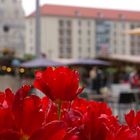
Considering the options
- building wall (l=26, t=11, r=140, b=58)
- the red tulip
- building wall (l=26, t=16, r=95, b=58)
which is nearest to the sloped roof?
building wall (l=26, t=11, r=140, b=58)

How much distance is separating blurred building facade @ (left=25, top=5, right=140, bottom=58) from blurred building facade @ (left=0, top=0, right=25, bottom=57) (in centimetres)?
6136

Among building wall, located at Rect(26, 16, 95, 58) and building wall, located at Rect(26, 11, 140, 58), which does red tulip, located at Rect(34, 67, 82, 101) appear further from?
building wall, located at Rect(26, 11, 140, 58)

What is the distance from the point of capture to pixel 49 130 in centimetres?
98

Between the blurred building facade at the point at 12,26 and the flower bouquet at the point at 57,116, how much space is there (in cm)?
4340

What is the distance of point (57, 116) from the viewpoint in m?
1.21

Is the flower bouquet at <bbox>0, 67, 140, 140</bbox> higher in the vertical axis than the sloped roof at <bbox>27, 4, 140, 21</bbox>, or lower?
lower

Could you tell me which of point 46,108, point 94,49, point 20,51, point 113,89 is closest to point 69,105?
point 46,108

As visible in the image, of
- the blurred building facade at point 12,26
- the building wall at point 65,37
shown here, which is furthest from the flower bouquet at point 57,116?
the building wall at point 65,37

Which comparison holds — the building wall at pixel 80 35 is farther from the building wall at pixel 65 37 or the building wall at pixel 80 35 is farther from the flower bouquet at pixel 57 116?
the flower bouquet at pixel 57 116

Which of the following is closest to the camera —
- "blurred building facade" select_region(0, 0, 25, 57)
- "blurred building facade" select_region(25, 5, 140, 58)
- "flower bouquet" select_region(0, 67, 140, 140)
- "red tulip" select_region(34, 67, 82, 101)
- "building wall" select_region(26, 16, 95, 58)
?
"flower bouquet" select_region(0, 67, 140, 140)

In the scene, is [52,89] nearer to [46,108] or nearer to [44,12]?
[46,108]

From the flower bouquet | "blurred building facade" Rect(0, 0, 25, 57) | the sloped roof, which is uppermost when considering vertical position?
the sloped roof

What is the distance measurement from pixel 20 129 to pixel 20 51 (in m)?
45.5

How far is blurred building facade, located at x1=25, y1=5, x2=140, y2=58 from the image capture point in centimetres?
11344
